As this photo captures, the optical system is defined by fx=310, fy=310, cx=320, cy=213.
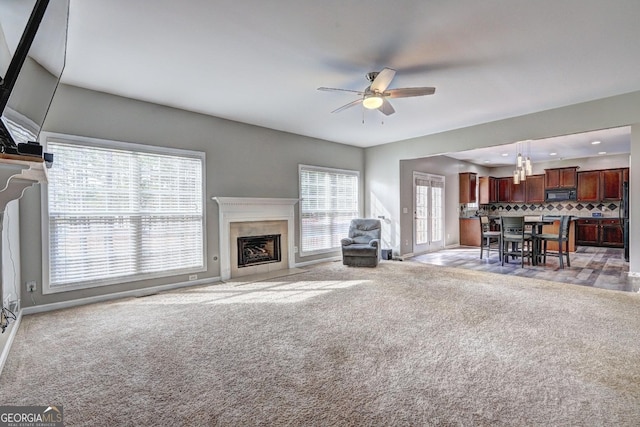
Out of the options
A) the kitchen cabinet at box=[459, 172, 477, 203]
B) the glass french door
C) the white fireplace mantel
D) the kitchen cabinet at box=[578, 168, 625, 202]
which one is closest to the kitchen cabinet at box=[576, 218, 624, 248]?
the kitchen cabinet at box=[578, 168, 625, 202]

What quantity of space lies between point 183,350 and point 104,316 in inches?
59.3

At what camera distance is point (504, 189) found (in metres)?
10.4

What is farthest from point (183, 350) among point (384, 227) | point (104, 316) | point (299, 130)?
point (384, 227)

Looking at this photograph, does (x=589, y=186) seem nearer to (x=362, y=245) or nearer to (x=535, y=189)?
(x=535, y=189)

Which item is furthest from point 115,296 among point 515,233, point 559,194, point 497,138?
point 559,194

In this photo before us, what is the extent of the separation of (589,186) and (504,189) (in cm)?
216

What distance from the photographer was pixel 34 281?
11.7 feet

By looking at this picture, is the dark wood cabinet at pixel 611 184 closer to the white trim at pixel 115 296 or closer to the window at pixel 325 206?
the window at pixel 325 206

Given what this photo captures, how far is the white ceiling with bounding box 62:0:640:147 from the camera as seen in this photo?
7.97 ft

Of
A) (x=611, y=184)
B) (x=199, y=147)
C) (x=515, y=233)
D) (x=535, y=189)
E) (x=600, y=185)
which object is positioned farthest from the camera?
(x=535, y=189)

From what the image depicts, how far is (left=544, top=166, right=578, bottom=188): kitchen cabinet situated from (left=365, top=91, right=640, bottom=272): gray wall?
214 inches

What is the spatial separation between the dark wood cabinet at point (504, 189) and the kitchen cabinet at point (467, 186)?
1.49 meters

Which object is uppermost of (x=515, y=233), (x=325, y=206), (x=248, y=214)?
(x=325, y=206)

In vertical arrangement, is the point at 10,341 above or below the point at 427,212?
below
